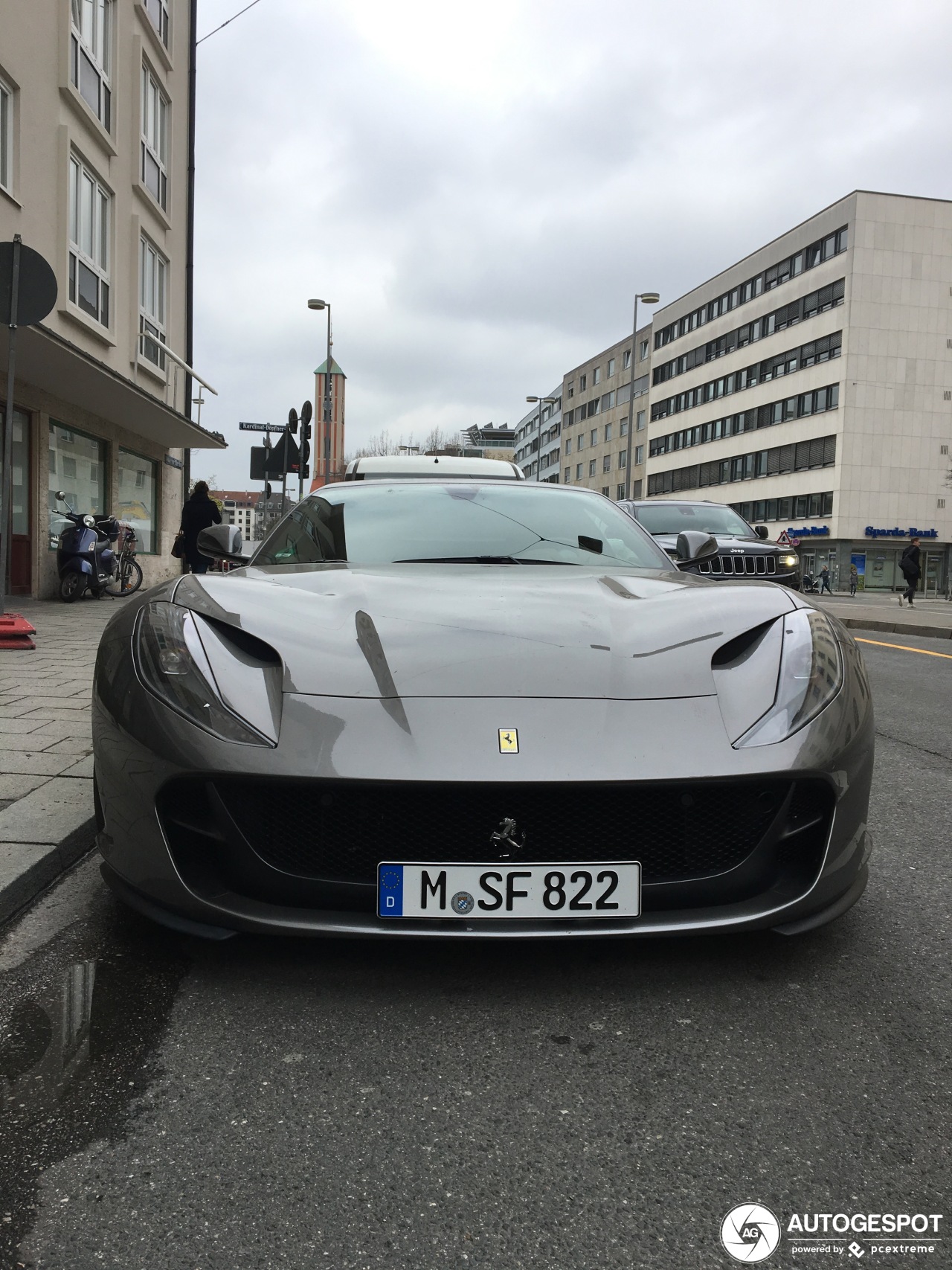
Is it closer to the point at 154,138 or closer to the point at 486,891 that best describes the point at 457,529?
the point at 486,891

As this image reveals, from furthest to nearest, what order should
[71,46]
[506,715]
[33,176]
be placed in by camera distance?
[71,46]
[33,176]
[506,715]

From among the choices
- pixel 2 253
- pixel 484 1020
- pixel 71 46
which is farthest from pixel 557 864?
pixel 71 46

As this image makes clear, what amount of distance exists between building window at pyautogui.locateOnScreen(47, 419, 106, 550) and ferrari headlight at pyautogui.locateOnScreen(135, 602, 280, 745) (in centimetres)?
1148

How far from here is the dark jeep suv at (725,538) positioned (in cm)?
1025

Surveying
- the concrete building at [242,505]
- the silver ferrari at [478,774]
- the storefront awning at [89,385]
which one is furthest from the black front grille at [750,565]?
the concrete building at [242,505]

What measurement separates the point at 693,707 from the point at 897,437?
164ft

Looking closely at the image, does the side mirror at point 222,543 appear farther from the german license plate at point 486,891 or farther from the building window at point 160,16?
the building window at point 160,16

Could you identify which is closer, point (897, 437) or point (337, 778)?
point (337, 778)

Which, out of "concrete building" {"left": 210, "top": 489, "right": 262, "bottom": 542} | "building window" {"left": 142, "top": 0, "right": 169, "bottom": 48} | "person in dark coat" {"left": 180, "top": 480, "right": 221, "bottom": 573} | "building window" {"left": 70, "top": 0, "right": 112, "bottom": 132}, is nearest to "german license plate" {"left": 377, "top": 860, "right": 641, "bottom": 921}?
"person in dark coat" {"left": 180, "top": 480, "right": 221, "bottom": 573}

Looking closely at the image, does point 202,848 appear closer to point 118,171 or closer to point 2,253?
point 2,253

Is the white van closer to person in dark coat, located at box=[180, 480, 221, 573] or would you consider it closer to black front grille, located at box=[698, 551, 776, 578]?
black front grille, located at box=[698, 551, 776, 578]

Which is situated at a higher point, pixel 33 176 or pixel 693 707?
pixel 33 176

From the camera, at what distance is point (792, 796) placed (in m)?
2.05

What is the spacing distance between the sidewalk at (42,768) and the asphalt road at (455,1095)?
0.81ft
